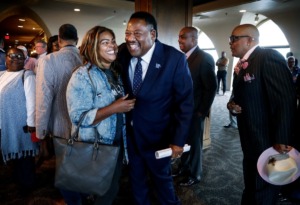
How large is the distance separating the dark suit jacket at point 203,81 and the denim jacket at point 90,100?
131cm

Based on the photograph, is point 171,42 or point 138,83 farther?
point 171,42

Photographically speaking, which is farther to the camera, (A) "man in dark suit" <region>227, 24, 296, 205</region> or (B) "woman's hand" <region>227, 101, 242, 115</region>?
(B) "woman's hand" <region>227, 101, 242, 115</region>

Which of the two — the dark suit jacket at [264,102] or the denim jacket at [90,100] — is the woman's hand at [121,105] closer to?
the denim jacket at [90,100]

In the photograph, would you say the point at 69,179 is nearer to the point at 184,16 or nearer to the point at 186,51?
the point at 186,51

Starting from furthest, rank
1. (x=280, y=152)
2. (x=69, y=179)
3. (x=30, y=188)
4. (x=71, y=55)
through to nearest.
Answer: (x=30, y=188)
(x=71, y=55)
(x=280, y=152)
(x=69, y=179)

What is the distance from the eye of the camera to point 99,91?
155cm

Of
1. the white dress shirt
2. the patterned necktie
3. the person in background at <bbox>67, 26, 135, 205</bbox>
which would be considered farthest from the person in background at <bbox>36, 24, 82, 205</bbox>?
the patterned necktie

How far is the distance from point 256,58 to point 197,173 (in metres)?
1.58

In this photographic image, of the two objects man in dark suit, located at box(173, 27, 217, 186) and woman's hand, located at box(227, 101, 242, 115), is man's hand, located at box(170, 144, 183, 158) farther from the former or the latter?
man in dark suit, located at box(173, 27, 217, 186)

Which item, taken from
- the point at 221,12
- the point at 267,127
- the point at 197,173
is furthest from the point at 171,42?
the point at 221,12

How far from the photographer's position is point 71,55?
2.11 meters

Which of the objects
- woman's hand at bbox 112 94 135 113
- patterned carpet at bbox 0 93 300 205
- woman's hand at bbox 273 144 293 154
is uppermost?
woman's hand at bbox 112 94 135 113

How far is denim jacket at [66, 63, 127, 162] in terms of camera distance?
1489 mm

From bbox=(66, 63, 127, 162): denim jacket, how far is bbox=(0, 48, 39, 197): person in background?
101 cm
